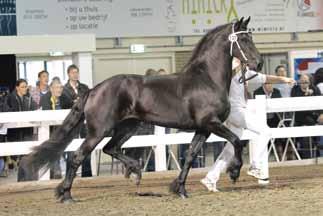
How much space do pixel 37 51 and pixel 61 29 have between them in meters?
4.05

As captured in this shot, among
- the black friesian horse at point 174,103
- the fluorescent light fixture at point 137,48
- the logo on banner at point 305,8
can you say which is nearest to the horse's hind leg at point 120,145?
the black friesian horse at point 174,103

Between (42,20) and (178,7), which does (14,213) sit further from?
(178,7)

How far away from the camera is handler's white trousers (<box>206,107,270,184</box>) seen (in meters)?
11.3

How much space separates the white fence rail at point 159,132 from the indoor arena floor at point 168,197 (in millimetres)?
548

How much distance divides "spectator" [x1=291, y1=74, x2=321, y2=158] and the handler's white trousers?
3.48 m

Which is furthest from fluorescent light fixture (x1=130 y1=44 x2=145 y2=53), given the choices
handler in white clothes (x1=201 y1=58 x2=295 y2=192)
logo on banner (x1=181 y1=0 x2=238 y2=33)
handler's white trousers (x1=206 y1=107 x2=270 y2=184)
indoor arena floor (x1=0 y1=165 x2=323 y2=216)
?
handler in white clothes (x1=201 y1=58 x2=295 y2=192)

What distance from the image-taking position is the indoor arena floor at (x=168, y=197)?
9.52 meters

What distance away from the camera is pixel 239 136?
11.7 m

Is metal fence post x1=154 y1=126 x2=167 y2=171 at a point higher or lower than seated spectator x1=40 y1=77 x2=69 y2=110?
lower

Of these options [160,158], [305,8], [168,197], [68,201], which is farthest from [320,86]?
[68,201]

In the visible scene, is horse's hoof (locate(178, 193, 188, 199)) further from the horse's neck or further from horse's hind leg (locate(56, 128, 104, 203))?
the horse's neck

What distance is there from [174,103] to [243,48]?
1158mm

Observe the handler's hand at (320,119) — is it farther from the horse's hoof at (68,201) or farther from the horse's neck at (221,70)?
the horse's hoof at (68,201)

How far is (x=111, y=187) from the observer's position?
1266cm
